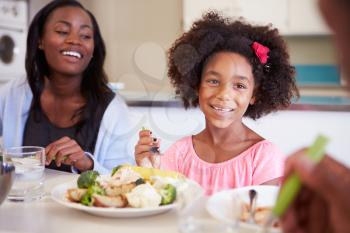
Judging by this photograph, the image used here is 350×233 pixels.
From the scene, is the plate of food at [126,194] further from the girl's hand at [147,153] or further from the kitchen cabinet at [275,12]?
the kitchen cabinet at [275,12]

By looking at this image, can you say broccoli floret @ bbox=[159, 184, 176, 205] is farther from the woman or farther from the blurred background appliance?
the blurred background appliance

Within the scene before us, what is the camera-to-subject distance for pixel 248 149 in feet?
3.74

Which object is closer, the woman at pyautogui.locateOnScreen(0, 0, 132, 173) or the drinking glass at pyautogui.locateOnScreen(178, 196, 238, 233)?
the drinking glass at pyautogui.locateOnScreen(178, 196, 238, 233)

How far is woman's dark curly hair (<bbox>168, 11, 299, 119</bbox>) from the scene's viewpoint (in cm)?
117

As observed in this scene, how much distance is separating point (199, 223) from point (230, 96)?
1.91 ft

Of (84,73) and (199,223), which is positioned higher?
(84,73)

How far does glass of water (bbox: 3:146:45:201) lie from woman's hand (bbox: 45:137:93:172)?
177mm

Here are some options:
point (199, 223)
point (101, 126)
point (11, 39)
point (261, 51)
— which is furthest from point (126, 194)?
point (11, 39)

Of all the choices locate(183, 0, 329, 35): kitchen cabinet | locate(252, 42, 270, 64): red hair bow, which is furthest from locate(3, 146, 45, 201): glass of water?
locate(183, 0, 329, 35): kitchen cabinet

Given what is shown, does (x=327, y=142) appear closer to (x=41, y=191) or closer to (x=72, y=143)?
(x=41, y=191)

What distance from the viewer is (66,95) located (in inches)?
60.2

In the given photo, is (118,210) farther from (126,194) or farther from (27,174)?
A: (27,174)

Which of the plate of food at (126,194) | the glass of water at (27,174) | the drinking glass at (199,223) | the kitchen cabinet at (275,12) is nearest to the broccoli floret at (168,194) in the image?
the plate of food at (126,194)

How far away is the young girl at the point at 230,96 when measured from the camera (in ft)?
3.64
